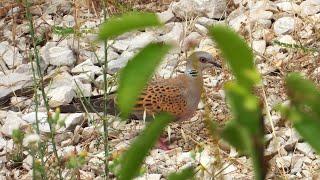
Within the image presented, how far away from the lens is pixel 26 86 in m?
4.74

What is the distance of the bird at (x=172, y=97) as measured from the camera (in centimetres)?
414

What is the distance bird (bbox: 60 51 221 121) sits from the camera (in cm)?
414

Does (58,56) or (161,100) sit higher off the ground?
(161,100)

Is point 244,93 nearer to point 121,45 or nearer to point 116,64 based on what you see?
point 116,64

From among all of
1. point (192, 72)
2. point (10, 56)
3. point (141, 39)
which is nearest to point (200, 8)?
point (141, 39)

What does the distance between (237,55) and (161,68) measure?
4.01 metres

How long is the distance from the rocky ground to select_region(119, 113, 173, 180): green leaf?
95.6 inches

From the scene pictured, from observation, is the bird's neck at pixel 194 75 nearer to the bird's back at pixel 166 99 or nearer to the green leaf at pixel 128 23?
the bird's back at pixel 166 99

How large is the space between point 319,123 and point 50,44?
4.42m

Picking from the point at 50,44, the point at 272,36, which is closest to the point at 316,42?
the point at 272,36

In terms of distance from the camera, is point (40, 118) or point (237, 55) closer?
point (237, 55)

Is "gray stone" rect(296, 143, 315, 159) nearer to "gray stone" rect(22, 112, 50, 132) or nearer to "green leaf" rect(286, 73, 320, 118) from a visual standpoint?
"gray stone" rect(22, 112, 50, 132)

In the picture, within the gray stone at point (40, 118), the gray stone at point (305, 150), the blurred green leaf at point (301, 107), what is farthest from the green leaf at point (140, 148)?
the gray stone at point (40, 118)

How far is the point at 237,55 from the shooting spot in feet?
3.11
